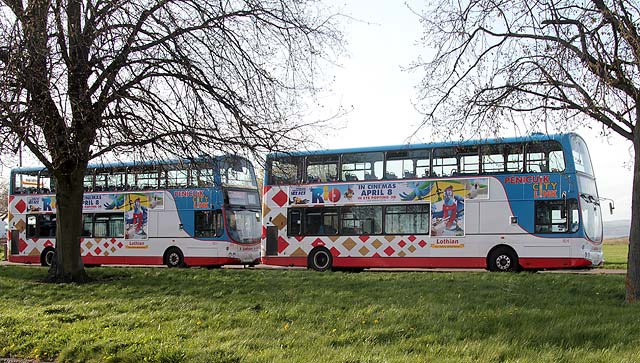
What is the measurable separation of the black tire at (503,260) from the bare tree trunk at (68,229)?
10.8m

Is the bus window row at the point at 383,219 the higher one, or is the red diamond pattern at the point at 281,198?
the red diamond pattern at the point at 281,198

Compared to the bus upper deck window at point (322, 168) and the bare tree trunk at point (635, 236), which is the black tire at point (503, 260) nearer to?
the bus upper deck window at point (322, 168)

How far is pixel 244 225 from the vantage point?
2412cm

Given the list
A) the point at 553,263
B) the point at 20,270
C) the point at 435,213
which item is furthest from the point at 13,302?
the point at 553,263

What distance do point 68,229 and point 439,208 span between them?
33.1ft

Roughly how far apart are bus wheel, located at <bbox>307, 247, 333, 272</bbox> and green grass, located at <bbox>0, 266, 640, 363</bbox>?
23.6 ft

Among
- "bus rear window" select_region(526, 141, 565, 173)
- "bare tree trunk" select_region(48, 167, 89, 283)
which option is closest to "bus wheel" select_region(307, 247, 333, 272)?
"bus rear window" select_region(526, 141, 565, 173)

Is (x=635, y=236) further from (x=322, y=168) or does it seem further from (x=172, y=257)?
(x=172, y=257)

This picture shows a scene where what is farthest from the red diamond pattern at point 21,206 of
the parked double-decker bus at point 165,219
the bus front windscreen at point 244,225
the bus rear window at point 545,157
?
the bus rear window at point 545,157

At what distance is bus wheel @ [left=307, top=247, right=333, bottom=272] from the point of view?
21.6 metres

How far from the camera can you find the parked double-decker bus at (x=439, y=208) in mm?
18141

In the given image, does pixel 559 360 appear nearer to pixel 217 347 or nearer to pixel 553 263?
pixel 217 347

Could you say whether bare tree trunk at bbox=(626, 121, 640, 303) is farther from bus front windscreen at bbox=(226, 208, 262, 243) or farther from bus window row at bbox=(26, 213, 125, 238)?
bus window row at bbox=(26, 213, 125, 238)

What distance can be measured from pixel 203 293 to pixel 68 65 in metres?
4.76
